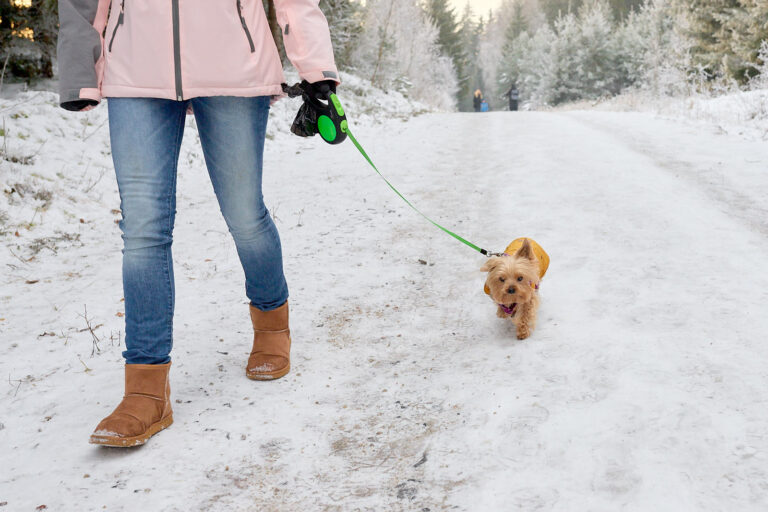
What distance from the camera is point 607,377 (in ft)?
8.88

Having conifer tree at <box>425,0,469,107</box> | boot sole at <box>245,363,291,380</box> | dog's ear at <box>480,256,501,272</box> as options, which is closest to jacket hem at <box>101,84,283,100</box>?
boot sole at <box>245,363,291,380</box>

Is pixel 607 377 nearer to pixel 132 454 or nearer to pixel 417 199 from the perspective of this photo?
pixel 132 454

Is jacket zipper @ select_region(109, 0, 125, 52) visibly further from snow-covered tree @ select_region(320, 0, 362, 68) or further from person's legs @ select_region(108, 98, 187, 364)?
snow-covered tree @ select_region(320, 0, 362, 68)

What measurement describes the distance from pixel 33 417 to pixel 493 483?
2168 mm

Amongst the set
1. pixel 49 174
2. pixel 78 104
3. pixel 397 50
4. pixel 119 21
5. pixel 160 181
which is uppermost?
pixel 397 50

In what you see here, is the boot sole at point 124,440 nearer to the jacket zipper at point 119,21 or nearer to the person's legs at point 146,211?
the person's legs at point 146,211

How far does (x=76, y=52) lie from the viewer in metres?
2.28

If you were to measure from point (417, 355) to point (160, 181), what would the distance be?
172 centimetres

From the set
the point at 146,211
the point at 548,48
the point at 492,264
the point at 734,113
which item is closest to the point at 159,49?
the point at 146,211

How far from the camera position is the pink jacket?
2297 mm

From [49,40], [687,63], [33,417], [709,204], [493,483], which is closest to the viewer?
[493,483]

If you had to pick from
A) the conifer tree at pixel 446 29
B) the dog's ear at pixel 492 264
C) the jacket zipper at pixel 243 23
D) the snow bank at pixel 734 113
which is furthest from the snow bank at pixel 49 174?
the conifer tree at pixel 446 29

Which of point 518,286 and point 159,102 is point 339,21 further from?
point 159,102

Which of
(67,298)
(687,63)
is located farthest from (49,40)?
(687,63)
